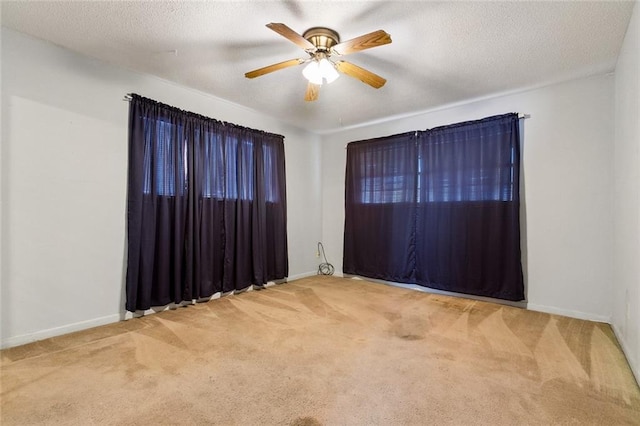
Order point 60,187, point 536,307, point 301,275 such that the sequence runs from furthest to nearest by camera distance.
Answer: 1. point 301,275
2. point 536,307
3. point 60,187

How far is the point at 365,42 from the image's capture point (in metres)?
1.95

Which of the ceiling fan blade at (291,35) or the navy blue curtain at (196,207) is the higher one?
the ceiling fan blade at (291,35)

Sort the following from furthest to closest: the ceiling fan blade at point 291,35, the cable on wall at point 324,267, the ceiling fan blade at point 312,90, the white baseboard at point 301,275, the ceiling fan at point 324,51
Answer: the cable on wall at point 324,267 < the white baseboard at point 301,275 < the ceiling fan blade at point 312,90 < the ceiling fan at point 324,51 < the ceiling fan blade at point 291,35

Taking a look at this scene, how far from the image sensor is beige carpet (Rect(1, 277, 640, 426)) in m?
1.52

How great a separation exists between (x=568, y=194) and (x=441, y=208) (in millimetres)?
1266

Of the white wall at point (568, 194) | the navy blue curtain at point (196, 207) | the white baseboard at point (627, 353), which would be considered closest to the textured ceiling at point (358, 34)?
the white wall at point (568, 194)

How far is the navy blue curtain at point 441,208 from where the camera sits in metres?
3.33

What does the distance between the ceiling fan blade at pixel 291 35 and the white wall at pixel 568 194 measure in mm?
2567

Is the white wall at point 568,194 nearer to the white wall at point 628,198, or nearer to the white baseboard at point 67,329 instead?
the white wall at point 628,198

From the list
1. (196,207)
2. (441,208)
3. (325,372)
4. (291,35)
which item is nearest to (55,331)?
(196,207)

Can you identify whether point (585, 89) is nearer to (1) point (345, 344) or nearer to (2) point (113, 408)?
(1) point (345, 344)

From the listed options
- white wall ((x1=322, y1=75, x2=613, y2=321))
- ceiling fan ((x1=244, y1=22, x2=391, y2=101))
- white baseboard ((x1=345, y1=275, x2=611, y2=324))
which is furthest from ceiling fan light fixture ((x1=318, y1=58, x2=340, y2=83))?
white baseboard ((x1=345, y1=275, x2=611, y2=324))

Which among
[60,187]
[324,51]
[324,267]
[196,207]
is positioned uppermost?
[324,51]

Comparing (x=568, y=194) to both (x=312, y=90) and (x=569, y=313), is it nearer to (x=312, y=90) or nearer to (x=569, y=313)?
(x=569, y=313)
